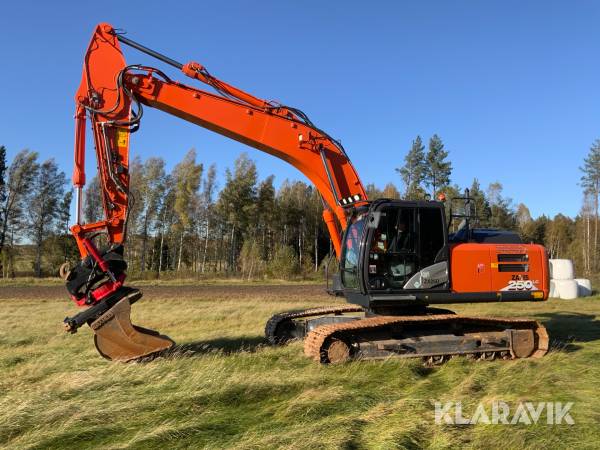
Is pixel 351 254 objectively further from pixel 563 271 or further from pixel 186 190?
pixel 186 190

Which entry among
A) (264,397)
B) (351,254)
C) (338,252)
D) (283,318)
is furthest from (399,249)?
(264,397)

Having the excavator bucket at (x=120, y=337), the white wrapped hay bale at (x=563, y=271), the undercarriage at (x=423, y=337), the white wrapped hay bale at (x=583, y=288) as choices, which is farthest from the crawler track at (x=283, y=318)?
the white wrapped hay bale at (x=583, y=288)

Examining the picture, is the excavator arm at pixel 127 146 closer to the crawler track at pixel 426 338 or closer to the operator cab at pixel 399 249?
the operator cab at pixel 399 249

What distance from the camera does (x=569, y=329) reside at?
1259 cm

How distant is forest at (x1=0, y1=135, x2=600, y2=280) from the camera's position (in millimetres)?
47688

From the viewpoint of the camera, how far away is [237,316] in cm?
1469

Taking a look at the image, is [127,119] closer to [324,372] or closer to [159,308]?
[324,372]

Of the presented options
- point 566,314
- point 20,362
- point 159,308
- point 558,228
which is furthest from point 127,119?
point 558,228

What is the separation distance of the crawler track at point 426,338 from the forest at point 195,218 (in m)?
31.2

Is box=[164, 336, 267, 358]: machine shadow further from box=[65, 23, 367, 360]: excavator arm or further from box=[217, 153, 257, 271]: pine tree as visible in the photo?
box=[217, 153, 257, 271]: pine tree

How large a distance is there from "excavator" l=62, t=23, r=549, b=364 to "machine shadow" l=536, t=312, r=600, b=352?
4.50ft

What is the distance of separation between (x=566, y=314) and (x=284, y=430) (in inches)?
553

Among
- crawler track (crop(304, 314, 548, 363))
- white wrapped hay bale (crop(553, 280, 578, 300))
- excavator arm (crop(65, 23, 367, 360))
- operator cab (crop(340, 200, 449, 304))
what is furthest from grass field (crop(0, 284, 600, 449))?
Result: white wrapped hay bale (crop(553, 280, 578, 300))

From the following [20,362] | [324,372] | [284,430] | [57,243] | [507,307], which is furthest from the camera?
[57,243]
